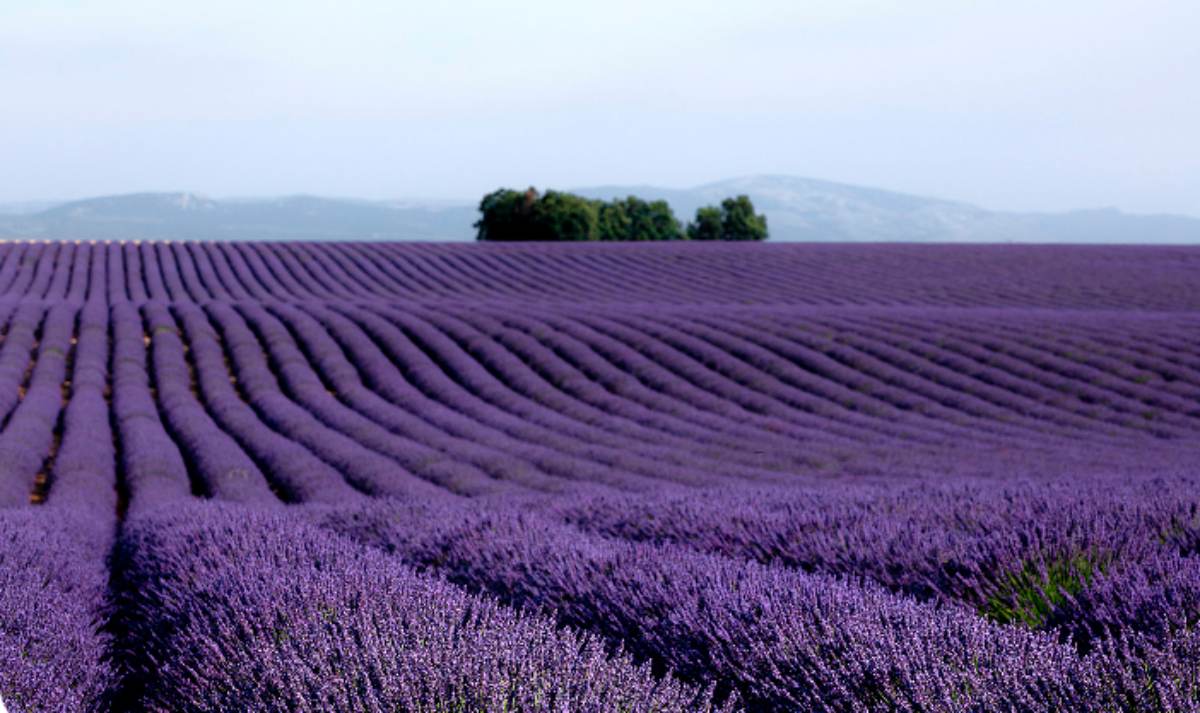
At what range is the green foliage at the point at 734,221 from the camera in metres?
67.1

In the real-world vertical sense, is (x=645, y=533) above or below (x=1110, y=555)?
below

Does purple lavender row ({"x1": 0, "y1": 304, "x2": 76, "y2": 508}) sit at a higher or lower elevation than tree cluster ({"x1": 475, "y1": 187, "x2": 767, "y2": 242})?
lower

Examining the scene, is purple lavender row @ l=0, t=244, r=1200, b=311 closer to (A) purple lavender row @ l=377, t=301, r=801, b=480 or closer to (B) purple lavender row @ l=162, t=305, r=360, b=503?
(A) purple lavender row @ l=377, t=301, r=801, b=480

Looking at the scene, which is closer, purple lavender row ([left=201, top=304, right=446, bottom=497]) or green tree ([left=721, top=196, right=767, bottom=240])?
purple lavender row ([left=201, top=304, right=446, bottom=497])

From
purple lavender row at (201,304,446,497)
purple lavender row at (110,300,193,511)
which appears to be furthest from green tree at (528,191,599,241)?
purple lavender row at (110,300,193,511)

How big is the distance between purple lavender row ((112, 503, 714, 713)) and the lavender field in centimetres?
2

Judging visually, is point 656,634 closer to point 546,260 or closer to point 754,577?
point 754,577

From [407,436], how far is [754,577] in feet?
32.4

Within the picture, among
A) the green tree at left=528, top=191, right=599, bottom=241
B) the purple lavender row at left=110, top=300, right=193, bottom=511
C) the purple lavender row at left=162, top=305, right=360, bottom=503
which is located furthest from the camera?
the green tree at left=528, top=191, right=599, bottom=241

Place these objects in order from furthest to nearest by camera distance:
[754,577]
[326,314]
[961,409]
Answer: [326,314]
[961,409]
[754,577]

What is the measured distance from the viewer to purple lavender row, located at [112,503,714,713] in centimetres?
227

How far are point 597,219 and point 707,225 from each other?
10.2 m

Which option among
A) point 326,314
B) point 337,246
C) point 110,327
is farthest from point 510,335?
point 337,246

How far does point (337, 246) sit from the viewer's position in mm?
39469
